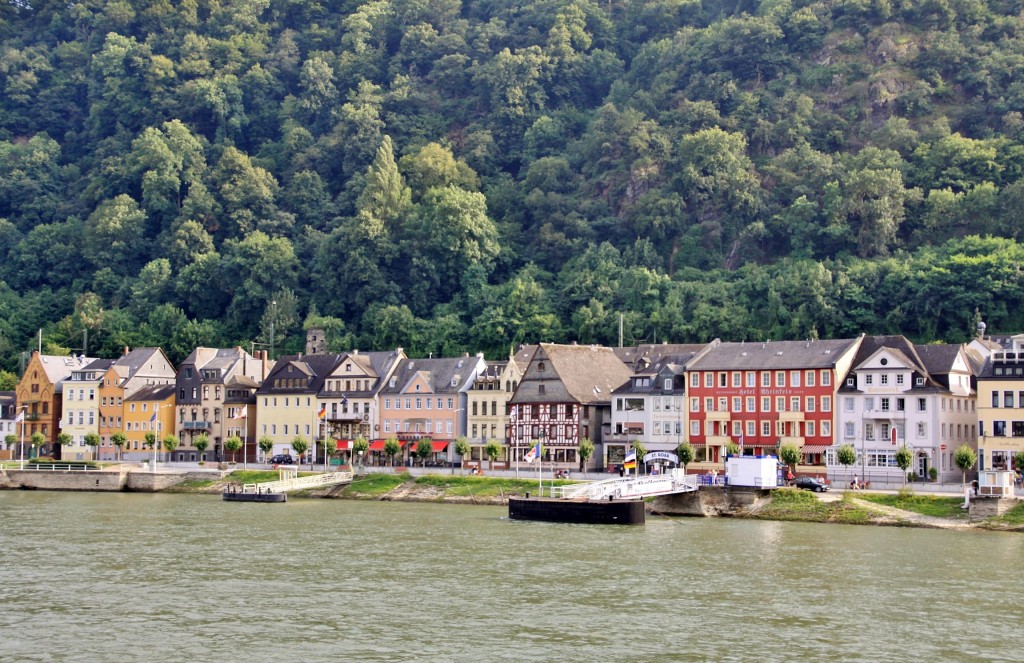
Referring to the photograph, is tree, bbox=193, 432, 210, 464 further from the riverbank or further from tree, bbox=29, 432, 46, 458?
tree, bbox=29, 432, 46, 458

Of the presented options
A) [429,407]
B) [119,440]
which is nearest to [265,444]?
[429,407]

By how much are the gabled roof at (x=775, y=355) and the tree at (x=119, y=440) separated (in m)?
45.4

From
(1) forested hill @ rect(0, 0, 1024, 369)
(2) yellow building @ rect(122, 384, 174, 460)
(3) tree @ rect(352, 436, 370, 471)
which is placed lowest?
(3) tree @ rect(352, 436, 370, 471)

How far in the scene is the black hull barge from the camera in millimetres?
67050

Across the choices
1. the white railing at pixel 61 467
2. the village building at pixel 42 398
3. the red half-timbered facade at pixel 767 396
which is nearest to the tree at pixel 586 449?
the red half-timbered facade at pixel 767 396

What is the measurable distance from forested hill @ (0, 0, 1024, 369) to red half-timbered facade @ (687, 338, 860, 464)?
22580 mm

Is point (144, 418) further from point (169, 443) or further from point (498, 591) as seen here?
point (498, 591)

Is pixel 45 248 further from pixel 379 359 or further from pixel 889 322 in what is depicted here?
pixel 889 322

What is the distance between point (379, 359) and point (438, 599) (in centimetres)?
6209

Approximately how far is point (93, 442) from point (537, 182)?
2424 inches

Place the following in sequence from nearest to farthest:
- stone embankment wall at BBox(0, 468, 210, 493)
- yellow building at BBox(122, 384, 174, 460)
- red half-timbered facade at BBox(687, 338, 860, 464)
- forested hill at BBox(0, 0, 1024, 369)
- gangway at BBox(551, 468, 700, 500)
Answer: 1. gangway at BBox(551, 468, 700, 500)
2. red half-timbered facade at BBox(687, 338, 860, 464)
3. stone embankment wall at BBox(0, 468, 210, 493)
4. yellow building at BBox(122, 384, 174, 460)
5. forested hill at BBox(0, 0, 1024, 369)

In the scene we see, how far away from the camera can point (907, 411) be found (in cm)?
7938

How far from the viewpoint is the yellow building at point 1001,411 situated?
75.2 meters

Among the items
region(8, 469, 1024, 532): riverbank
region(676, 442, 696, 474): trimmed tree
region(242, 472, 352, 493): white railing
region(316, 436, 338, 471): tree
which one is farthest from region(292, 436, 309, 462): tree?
region(676, 442, 696, 474): trimmed tree
